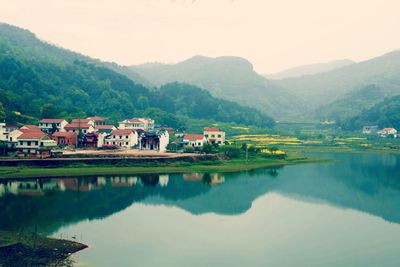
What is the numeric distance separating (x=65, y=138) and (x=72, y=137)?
777 mm

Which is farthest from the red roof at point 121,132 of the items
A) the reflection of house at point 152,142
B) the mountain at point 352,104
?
the mountain at point 352,104

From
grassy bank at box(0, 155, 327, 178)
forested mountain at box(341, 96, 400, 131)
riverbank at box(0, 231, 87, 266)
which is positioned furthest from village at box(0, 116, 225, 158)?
forested mountain at box(341, 96, 400, 131)

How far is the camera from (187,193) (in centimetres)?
3616

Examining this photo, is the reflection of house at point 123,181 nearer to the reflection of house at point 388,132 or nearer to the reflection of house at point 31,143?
the reflection of house at point 31,143

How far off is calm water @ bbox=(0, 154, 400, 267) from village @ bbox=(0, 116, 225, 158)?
9228 mm

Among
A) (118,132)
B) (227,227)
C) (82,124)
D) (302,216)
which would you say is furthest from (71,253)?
(82,124)

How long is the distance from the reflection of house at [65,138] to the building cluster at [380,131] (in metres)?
67.6

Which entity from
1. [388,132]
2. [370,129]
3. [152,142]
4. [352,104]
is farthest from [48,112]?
[352,104]

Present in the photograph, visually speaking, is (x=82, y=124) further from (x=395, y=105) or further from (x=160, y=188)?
(x=395, y=105)

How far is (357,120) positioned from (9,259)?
113552 millimetres

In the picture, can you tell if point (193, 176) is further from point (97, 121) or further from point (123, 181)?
→ point (97, 121)

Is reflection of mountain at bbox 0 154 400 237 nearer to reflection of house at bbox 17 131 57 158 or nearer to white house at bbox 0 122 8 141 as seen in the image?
reflection of house at bbox 17 131 57 158

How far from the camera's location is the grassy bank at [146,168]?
1575 inches

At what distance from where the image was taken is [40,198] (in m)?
31.8
